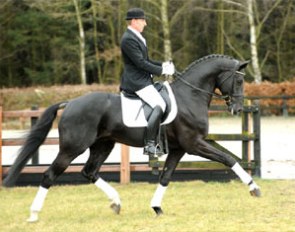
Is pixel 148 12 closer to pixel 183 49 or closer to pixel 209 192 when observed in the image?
pixel 183 49

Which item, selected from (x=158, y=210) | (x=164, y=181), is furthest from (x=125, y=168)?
(x=158, y=210)

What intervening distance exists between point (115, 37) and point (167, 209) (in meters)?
30.5

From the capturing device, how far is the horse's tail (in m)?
7.58

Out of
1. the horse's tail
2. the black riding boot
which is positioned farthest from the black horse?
the black riding boot

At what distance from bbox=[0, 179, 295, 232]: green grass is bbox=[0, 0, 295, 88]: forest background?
22061 mm

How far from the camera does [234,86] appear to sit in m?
7.87

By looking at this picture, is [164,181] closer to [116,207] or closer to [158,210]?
[158,210]

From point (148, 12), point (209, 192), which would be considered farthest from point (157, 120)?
point (148, 12)

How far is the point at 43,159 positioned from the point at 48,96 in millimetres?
16667

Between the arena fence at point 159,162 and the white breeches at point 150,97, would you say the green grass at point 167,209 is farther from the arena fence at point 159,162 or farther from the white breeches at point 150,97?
the white breeches at point 150,97

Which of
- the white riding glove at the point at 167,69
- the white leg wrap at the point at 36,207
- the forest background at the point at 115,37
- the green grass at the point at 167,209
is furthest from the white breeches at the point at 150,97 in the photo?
the forest background at the point at 115,37

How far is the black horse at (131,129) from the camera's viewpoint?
7387 millimetres

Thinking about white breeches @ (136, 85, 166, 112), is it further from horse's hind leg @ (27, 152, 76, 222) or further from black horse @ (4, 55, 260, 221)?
horse's hind leg @ (27, 152, 76, 222)

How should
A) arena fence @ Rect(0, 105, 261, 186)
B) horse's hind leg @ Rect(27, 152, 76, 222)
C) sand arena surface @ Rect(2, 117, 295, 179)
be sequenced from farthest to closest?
sand arena surface @ Rect(2, 117, 295, 179) < arena fence @ Rect(0, 105, 261, 186) < horse's hind leg @ Rect(27, 152, 76, 222)
